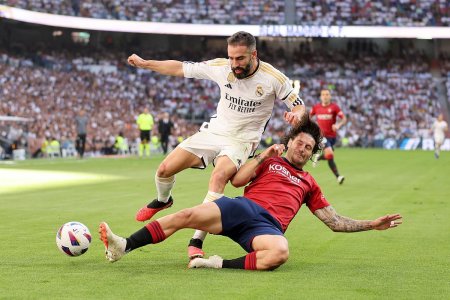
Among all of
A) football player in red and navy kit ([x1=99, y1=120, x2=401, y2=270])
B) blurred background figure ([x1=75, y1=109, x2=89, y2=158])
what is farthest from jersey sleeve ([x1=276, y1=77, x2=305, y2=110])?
blurred background figure ([x1=75, y1=109, x2=89, y2=158])

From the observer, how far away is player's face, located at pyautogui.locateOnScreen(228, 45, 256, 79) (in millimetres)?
9258

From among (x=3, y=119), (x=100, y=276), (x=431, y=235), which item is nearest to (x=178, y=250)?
(x=100, y=276)

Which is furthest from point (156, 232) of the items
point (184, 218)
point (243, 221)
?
point (243, 221)

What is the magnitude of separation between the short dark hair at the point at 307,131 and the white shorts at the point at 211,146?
3.27 feet

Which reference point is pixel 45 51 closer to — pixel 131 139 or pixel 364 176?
pixel 131 139

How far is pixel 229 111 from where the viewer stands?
1005 centimetres

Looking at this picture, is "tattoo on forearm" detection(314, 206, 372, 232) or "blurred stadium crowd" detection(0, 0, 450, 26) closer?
"tattoo on forearm" detection(314, 206, 372, 232)

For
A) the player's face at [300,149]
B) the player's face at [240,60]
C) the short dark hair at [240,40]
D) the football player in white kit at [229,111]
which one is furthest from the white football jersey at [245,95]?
the player's face at [300,149]

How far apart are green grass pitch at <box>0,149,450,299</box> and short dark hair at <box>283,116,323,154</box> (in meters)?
1.20

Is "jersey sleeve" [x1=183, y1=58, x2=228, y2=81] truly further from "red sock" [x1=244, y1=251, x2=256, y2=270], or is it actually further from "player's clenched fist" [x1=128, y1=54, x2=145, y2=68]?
"red sock" [x1=244, y1=251, x2=256, y2=270]

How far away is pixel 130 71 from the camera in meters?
60.7

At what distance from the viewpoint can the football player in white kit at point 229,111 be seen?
31.7 ft

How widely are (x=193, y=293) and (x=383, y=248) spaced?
4.04 metres

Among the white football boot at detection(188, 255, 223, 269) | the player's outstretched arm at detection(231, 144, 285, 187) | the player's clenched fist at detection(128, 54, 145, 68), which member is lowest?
the white football boot at detection(188, 255, 223, 269)
